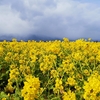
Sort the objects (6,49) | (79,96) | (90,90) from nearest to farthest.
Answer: (90,90) < (79,96) < (6,49)

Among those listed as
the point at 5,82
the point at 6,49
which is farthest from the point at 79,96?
the point at 6,49

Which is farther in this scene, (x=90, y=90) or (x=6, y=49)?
(x=6, y=49)

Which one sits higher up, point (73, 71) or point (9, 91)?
point (73, 71)

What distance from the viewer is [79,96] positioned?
7.59 metres

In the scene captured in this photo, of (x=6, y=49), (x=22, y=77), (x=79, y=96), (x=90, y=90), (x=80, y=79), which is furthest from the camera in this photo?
(x=6, y=49)

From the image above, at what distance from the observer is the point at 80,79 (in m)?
8.27

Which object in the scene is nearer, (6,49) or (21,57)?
(21,57)

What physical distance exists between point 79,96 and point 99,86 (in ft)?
8.79

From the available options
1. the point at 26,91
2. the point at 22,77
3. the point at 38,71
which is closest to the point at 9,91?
the point at 22,77

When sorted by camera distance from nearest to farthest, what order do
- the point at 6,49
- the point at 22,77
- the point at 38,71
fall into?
the point at 22,77
the point at 38,71
the point at 6,49

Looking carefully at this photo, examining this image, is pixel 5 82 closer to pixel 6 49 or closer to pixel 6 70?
pixel 6 70

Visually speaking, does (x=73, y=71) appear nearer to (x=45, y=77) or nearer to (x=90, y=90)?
(x=45, y=77)

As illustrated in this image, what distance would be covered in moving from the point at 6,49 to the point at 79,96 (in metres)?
5.06

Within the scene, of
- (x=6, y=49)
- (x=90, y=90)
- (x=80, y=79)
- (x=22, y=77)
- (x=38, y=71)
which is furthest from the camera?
(x=6, y=49)
